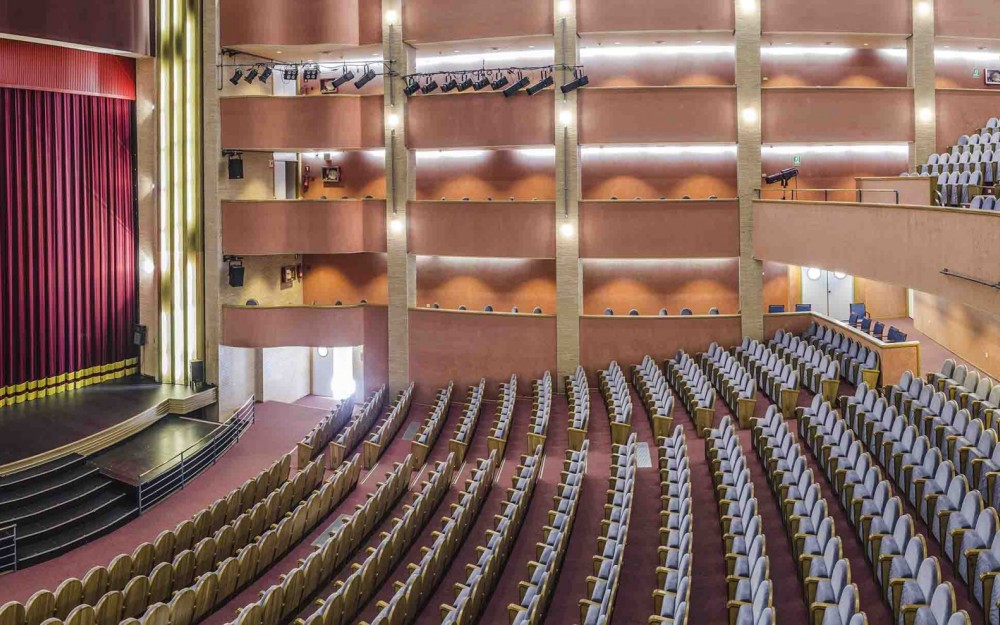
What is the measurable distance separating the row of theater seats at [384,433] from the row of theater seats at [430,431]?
34 centimetres

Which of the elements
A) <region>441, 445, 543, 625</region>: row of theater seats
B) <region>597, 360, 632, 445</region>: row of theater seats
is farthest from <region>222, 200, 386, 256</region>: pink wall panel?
<region>441, 445, 543, 625</region>: row of theater seats

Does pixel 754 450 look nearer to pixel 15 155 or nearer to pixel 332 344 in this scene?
pixel 332 344

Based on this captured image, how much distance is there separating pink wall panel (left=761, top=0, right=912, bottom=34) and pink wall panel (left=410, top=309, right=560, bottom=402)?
487 centimetres

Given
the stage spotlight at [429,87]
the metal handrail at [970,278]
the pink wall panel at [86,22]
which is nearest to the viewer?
the metal handrail at [970,278]

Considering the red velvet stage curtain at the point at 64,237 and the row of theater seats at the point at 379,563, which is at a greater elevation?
the red velvet stage curtain at the point at 64,237

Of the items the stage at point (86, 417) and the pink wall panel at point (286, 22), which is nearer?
the stage at point (86, 417)

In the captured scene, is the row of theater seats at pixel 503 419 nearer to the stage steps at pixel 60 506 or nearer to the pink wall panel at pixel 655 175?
the pink wall panel at pixel 655 175

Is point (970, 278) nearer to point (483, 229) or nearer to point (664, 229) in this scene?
point (664, 229)

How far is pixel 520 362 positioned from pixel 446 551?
584cm

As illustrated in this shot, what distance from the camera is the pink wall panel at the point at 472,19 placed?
1149 cm

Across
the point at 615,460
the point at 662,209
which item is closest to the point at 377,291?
the point at 662,209

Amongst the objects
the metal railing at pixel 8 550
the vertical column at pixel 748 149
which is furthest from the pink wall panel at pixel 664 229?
the metal railing at pixel 8 550

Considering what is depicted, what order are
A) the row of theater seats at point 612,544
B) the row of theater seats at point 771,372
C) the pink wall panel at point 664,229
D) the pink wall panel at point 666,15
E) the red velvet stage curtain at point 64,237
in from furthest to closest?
the pink wall panel at point 664,229, the pink wall panel at point 666,15, the red velvet stage curtain at point 64,237, the row of theater seats at point 771,372, the row of theater seats at point 612,544

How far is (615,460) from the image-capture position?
7.60 m
